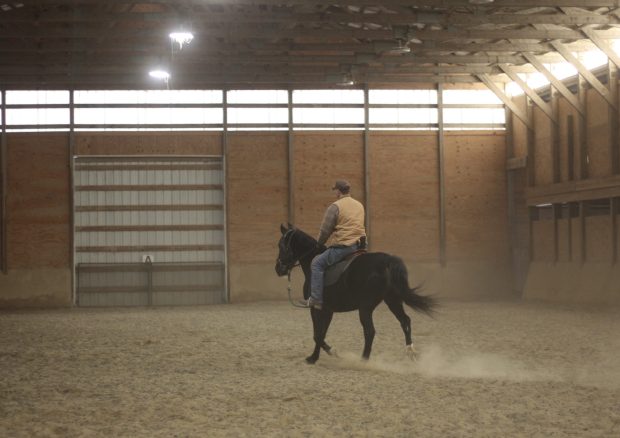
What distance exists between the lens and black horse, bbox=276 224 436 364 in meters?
12.0

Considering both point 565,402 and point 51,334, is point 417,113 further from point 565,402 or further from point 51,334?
point 565,402

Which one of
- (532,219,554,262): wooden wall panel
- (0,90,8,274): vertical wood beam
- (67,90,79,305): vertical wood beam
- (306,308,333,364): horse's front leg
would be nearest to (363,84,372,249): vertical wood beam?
(532,219,554,262): wooden wall panel

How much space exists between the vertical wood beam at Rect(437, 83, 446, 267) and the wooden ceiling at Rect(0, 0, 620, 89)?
113 centimetres

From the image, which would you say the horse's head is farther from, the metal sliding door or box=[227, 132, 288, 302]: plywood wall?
the metal sliding door

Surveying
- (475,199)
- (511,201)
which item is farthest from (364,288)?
(511,201)

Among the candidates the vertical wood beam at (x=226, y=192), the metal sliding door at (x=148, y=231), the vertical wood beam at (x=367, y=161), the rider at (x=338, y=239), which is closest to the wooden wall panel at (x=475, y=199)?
the vertical wood beam at (x=367, y=161)

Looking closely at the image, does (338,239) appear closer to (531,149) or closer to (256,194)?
(256,194)

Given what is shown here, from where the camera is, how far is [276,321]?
65.9ft

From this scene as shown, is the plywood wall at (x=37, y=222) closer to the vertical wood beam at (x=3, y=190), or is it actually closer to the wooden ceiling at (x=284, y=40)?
the vertical wood beam at (x=3, y=190)

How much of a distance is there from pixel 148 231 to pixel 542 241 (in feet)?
39.0

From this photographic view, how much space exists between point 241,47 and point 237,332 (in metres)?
8.62

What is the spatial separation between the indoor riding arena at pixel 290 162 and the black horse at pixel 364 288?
2446 mm

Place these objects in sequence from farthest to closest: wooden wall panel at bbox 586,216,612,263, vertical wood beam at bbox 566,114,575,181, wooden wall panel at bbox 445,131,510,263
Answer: wooden wall panel at bbox 445,131,510,263, vertical wood beam at bbox 566,114,575,181, wooden wall panel at bbox 586,216,612,263

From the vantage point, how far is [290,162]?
28328 mm
